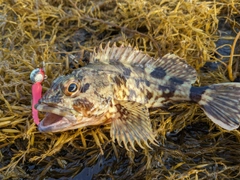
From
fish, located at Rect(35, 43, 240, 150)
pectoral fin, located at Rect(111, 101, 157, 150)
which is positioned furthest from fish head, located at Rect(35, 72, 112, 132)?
pectoral fin, located at Rect(111, 101, 157, 150)

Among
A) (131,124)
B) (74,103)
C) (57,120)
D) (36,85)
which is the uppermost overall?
(36,85)

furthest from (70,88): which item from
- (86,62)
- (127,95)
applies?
(86,62)

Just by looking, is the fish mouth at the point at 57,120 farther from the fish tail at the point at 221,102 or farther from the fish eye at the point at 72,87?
the fish tail at the point at 221,102

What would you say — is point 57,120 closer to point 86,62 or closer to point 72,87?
point 72,87

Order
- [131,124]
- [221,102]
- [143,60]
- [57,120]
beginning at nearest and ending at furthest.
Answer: [57,120] < [131,124] < [221,102] < [143,60]

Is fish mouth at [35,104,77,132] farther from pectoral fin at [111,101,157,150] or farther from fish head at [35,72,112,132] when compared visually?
pectoral fin at [111,101,157,150]

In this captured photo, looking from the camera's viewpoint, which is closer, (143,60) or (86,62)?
(143,60)
